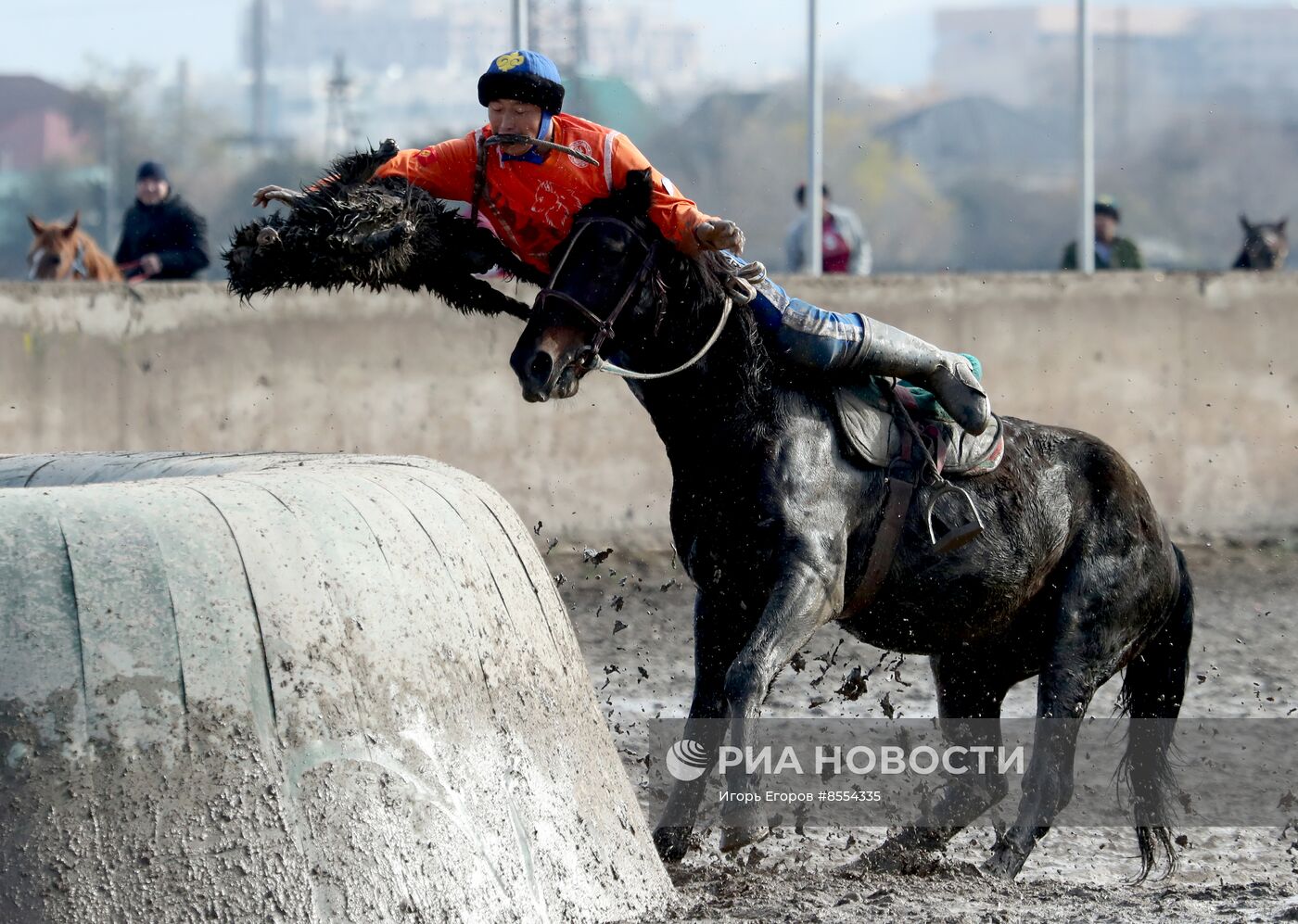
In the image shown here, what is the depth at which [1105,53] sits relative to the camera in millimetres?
10539

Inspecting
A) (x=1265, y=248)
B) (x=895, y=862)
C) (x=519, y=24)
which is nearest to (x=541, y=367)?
(x=895, y=862)

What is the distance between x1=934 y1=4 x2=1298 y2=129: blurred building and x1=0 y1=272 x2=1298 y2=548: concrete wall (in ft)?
5.77

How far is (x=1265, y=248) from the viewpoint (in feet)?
39.9

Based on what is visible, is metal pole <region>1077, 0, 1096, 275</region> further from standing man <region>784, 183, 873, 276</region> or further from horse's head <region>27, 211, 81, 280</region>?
horse's head <region>27, 211, 81, 280</region>

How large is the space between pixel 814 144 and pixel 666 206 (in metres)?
5.75

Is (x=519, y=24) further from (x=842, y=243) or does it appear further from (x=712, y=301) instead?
(x=712, y=301)

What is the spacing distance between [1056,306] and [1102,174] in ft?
6.61

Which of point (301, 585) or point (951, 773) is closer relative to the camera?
point (301, 585)

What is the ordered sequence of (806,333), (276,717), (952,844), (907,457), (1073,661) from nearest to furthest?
(276,717), (806,333), (907,457), (1073,661), (952,844)

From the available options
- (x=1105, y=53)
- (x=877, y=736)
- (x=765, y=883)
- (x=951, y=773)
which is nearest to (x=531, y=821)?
(x=765, y=883)

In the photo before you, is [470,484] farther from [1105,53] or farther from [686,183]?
[1105,53]

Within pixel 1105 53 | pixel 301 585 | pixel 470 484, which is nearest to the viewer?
pixel 301 585

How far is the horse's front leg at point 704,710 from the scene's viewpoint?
4.60 metres

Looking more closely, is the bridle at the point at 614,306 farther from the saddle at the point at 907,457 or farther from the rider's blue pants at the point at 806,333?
the saddle at the point at 907,457
